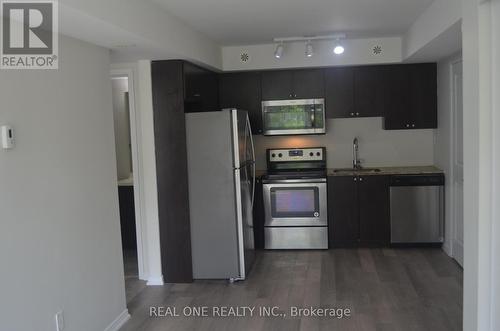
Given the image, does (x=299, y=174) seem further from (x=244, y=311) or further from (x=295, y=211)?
(x=244, y=311)

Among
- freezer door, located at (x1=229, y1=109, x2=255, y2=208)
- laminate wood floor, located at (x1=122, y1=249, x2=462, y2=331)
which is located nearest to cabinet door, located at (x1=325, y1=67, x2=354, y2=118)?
freezer door, located at (x1=229, y1=109, x2=255, y2=208)

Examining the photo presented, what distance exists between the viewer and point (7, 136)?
253 centimetres

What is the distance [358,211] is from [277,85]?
1.84 m

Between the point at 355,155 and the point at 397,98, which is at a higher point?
the point at 397,98

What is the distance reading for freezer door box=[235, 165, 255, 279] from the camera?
186 inches

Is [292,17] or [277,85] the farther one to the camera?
[277,85]

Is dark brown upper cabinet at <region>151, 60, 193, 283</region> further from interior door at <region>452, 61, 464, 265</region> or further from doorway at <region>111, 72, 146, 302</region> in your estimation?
interior door at <region>452, 61, 464, 265</region>

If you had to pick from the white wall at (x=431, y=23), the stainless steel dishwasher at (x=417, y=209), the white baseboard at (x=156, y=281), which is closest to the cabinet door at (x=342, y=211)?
the stainless steel dishwasher at (x=417, y=209)

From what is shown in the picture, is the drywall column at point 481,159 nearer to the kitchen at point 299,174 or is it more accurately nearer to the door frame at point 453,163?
the kitchen at point 299,174

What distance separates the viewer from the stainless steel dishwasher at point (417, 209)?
18.2 feet

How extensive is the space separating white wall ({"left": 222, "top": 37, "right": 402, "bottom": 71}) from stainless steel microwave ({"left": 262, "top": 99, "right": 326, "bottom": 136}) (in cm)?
47

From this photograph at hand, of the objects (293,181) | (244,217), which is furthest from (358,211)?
(244,217)

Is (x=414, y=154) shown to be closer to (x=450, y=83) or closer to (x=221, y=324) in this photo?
(x=450, y=83)

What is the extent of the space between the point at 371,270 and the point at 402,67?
98.2 inches
